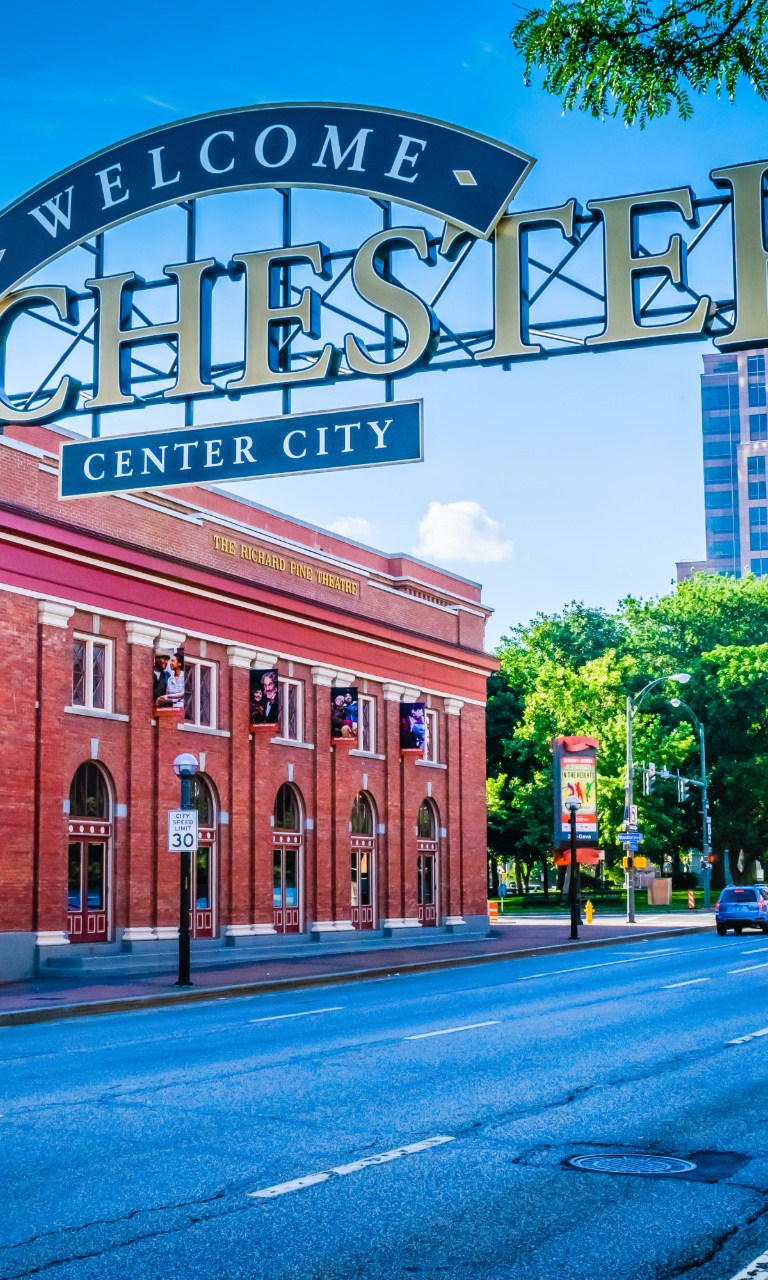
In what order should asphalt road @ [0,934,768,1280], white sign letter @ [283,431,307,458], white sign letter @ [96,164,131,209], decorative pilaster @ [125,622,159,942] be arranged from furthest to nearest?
1. decorative pilaster @ [125,622,159,942]
2. white sign letter @ [96,164,131,209]
3. white sign letter @ [283,431,307,458]
4. asphalt road @ [0,934,768,1280]

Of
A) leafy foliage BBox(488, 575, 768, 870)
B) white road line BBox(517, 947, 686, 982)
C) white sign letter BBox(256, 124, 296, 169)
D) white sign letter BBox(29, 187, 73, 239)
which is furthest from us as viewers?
leafy foliage BBox(488, 575, 768, 870)

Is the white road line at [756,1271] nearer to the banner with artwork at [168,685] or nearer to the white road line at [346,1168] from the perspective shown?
the white road line at [346,1168]

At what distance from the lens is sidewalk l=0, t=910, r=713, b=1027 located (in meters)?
22.3

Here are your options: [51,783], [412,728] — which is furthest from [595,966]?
[412,728]

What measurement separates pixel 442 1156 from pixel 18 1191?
2.66 meters

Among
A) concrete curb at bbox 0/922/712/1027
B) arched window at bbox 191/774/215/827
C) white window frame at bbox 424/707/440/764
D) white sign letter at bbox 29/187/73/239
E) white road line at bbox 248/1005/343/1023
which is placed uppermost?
white sign letter at bbox 29/187/73/239

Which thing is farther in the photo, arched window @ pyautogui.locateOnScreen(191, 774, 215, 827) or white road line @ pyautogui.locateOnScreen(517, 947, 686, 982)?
arched window @ pyautogui.locateOnScreen(191, 774, 215, 827)

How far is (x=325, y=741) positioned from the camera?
3978cm

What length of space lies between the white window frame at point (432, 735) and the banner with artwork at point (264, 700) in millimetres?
10197

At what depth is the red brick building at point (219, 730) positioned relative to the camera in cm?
2923

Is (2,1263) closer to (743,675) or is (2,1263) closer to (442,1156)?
(442,1156)

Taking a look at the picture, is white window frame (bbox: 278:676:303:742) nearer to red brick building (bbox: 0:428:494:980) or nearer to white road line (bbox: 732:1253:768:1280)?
red brick building (bbox: 0:428:494:980)

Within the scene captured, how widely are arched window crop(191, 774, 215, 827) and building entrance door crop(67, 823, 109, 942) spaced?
11.6 ft

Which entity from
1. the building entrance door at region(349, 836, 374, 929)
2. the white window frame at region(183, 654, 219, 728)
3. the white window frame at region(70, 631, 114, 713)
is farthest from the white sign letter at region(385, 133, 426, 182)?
the building entrance door at region(349, 836, 374, 929)
